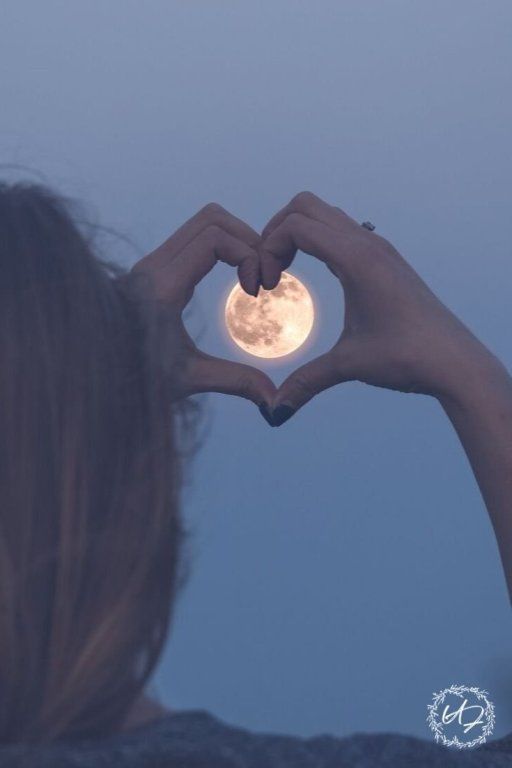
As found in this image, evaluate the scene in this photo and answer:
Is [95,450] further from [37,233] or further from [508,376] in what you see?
[508,376]

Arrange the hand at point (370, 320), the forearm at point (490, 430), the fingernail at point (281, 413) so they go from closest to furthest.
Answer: the forearm at point (490, 430) → the hand at point (370, 320) → the fingernail at point (281, 413)

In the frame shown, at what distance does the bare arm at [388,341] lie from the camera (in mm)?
1231

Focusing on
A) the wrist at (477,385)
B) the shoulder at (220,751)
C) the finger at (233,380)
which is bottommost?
the shoulder at (220,751)

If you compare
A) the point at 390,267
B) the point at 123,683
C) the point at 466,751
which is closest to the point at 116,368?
the point at 123,683

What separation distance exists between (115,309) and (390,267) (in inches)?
25.0

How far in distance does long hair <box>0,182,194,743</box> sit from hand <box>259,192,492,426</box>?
0.58 metres

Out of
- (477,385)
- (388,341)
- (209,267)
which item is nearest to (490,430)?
(477,385)

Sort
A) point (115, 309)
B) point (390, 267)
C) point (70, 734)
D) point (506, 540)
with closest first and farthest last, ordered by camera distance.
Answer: point (70, 734), point (115, 309), point (506, 540), point (390, 267)

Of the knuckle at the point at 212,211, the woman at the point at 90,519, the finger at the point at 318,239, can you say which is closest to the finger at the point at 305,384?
the finger at the point at 318,239

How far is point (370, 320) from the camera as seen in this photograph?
1.40m

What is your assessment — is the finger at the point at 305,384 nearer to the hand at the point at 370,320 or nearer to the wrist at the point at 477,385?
the hand at the point at 370,320

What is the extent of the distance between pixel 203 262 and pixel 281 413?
225 mm

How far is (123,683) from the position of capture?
739 millimetres

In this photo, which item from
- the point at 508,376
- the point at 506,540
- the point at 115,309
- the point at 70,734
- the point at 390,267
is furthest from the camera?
the point at 390,267
